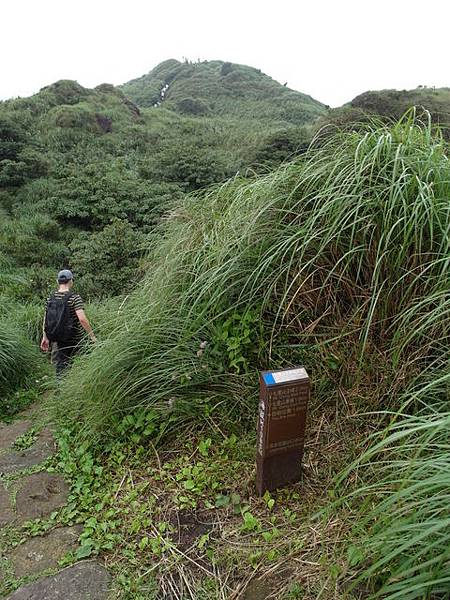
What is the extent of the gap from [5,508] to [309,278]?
191 centimetres

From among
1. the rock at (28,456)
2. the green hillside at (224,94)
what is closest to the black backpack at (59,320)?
the rock at (28,456)

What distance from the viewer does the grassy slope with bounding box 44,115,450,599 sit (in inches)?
69.3

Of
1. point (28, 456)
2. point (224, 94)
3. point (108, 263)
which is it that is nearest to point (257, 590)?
point (28, 456)

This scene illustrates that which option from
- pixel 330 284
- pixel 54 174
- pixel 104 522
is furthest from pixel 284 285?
pixel 54 174

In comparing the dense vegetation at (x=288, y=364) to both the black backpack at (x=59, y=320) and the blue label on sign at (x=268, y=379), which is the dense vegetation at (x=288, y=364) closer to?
the blue label on sign at (x=268, y=379)

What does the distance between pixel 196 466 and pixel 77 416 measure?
1.01m

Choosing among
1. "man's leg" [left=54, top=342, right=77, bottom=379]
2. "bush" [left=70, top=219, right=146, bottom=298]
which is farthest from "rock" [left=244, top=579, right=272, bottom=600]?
"bush" [left=70, top=219, right=146, bottom=298]

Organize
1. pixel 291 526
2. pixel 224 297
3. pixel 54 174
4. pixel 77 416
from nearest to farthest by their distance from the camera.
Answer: pixel 291 526 < pixel 224 297 < pixel 77 416 < pixel 54 174

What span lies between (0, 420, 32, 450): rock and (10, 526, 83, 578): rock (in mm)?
1126

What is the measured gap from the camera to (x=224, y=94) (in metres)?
39.7

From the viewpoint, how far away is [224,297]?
222 centimetres

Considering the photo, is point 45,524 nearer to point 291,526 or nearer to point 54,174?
point 291,526

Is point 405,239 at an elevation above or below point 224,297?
above

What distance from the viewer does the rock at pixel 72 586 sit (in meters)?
1.41
